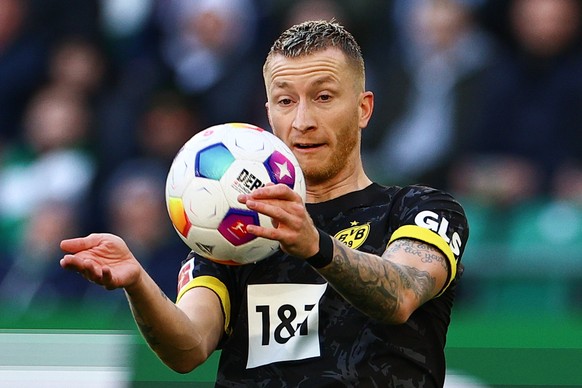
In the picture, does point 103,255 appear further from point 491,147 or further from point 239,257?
point 491,147

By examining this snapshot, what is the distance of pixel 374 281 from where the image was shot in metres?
3.86

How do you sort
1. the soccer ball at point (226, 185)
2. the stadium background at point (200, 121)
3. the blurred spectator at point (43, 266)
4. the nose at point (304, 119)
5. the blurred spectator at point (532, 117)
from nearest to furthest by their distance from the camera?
1. the soccer ball at point (226, 185)
2. the nose at point (304, 119)
3. the stadium background at point (200, 121)
4. the blurred spectator at point (43, 266)
5. the blurred spectator at point (532, 117)

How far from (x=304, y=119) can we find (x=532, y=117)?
447 centimetres

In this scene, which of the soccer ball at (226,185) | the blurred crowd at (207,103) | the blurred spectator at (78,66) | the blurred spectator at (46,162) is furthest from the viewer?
the blurred spectator at (78,66)

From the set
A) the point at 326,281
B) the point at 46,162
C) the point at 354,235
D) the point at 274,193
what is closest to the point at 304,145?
the point at 354,235

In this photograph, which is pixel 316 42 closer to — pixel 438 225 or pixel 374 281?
pixel 438 225

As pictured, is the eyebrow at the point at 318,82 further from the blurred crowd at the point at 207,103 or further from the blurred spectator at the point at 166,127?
the blurred spectator at the point at 166,127

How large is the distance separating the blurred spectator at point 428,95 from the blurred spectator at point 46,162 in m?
2.32

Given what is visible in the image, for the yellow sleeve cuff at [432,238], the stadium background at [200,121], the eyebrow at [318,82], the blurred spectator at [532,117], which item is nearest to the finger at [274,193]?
→ the yellow sleeve cuff at [432,238]

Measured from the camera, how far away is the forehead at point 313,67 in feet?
14.8

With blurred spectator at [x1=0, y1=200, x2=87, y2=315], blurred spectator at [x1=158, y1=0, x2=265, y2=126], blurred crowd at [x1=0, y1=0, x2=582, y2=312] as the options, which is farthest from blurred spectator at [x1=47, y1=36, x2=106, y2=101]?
blurred spectator at [x1=0, y1=200, x2=87, y2=315]

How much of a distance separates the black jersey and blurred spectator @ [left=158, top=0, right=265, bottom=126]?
469 centimetres

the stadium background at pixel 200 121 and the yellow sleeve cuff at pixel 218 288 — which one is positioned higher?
the stadium background at pixel 200 121

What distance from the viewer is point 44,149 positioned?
31.7 feet
